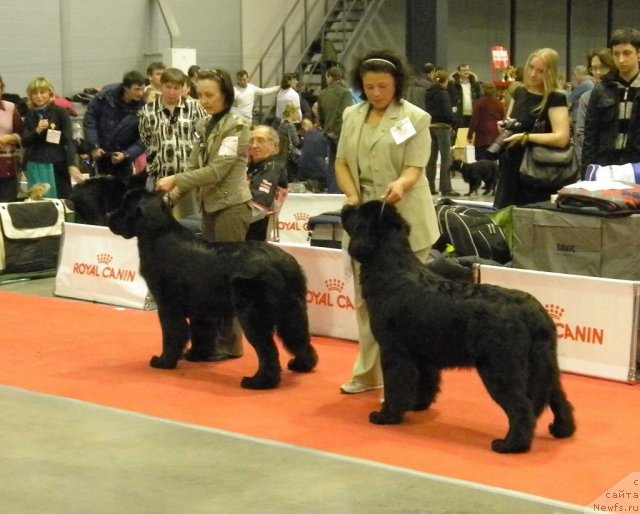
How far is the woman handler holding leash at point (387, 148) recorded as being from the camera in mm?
4230

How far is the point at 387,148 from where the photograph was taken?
14.0 ft

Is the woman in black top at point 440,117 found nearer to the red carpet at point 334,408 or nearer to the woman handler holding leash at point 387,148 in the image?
the red carpet at point 334,408

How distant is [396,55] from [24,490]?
2238 millimetres

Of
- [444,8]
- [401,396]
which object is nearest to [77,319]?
[401,396]

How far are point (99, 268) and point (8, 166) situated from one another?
6.97 ft

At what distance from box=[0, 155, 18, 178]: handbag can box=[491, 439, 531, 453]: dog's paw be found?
578 centimetres

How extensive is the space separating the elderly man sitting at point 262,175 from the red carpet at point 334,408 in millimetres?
722

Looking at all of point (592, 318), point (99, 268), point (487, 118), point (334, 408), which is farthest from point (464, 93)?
point (334, 408)

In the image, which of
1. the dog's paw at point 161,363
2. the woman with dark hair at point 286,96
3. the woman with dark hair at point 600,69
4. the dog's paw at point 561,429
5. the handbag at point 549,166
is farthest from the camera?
the woman with dark hair at point 286,96

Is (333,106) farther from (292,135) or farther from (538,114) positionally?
(538,114)

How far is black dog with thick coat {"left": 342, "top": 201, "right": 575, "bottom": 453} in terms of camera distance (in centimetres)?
367

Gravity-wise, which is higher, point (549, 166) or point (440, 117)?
point (440, 117)

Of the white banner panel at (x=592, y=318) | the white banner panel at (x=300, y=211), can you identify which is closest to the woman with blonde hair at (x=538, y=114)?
the white banner panel at (x=592, y=318)

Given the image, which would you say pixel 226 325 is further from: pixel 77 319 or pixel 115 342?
pixel 77 319
